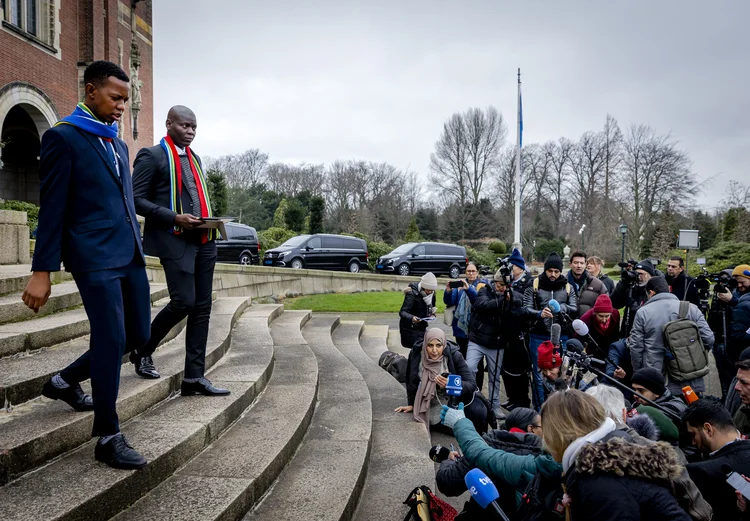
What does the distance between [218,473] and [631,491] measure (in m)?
1.99

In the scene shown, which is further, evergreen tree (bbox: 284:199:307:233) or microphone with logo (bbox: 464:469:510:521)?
evergreen tree (bbox: 284:199:307:233)

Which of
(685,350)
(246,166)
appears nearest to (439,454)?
(685,350)

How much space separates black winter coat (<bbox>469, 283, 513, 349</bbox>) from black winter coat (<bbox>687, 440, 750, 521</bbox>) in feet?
10.6

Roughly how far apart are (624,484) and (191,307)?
2588 millimetres

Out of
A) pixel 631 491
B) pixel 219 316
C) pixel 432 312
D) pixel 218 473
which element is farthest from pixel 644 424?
pixel 219 316

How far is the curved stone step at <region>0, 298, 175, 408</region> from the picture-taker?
2.79 m

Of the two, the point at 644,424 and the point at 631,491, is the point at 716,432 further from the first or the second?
the point at 631,491

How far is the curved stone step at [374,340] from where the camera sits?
28.5 feet

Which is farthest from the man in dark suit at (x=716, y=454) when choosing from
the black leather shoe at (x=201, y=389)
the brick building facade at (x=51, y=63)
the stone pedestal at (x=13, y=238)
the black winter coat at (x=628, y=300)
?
the brick building facade at (x=51, y=63)

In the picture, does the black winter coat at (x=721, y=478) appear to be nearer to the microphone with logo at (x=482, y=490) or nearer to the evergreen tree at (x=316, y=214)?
the microphone with logo at (x=482, y=490)

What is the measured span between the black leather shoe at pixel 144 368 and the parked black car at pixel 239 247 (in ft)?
50.7

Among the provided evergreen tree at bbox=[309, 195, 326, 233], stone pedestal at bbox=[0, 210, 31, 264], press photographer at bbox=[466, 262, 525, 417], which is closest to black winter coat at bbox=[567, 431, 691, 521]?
press photographer at bbox=[466, 262, 525, 417]

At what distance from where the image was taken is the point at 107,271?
2432 mm

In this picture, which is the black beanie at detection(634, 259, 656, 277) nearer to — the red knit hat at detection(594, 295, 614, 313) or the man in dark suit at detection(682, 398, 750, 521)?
the red knit hat at detection(594, 295, 614, 313)
